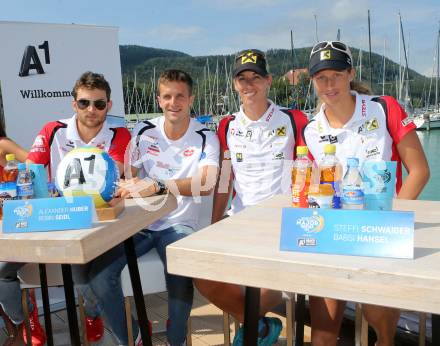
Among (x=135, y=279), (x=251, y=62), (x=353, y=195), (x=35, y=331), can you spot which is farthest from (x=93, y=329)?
(x=353, y=195)

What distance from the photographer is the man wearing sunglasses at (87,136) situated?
2.54 m

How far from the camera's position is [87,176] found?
5.32ft

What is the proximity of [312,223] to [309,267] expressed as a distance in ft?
0.53

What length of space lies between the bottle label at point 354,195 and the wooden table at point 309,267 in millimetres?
197

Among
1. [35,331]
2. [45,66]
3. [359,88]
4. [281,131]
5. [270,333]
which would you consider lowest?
[35,331]

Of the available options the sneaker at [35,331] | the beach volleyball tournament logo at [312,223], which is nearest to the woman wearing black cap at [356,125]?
the beach volleyball tournament logo at [312,223]

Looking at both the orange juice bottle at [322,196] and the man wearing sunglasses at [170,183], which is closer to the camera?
the orange juice bottle at [322,196]

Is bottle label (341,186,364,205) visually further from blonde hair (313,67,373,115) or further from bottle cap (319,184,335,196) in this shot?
blonde hair (313,67,373,115)

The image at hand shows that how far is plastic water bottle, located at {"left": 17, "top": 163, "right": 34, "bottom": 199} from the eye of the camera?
1.79 meters

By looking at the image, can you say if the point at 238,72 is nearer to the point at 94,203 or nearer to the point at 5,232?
the point at 94,203

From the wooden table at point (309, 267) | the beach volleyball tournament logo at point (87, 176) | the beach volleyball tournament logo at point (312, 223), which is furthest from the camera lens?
the beach volleyball tournament logo at point (87, 176)

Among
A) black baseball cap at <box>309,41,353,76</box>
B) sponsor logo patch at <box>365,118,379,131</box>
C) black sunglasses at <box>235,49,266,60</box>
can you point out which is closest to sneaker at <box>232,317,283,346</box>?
sponsor logo patch at <box>365,118,379,131</box>

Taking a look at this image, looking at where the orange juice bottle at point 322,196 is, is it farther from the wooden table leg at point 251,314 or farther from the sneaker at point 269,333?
the sneaker at point 269,333

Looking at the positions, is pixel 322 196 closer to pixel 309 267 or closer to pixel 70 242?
pixel 309 267
